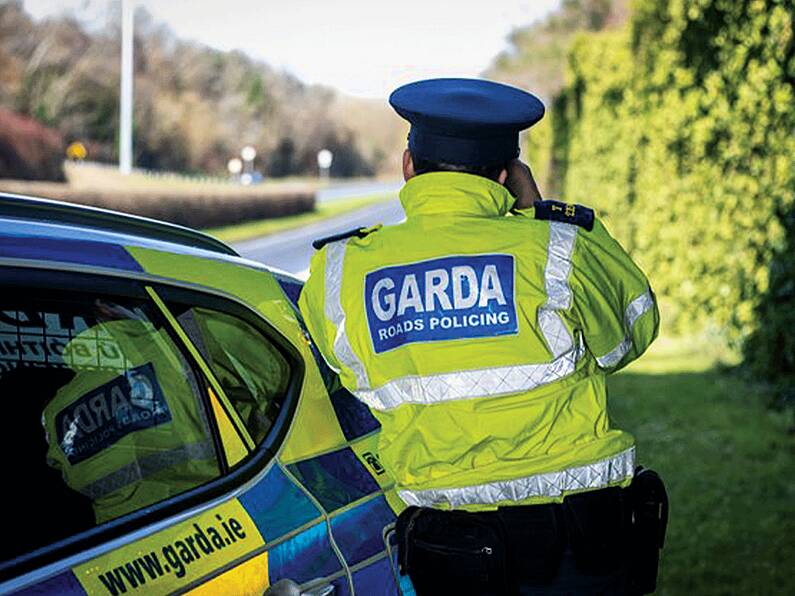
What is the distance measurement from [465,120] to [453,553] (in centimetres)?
91

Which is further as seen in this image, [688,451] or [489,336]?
[688,451]

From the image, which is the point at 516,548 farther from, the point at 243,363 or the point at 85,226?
the point at 85,226

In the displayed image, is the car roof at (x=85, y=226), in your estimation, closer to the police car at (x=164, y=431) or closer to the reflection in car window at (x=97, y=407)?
the police car at (x=164, y=431)

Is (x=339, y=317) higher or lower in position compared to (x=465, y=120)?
lower

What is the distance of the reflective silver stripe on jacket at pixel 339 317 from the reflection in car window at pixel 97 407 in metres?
0.32

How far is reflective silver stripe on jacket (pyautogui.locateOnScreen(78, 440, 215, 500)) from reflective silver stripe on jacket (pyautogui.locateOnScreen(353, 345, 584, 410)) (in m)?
0.41

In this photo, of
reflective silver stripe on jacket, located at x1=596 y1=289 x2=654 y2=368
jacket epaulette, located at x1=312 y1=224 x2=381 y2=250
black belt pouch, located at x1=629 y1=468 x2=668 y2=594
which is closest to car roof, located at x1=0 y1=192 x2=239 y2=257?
jacket epaulette, located at x1=312 y1=224 x2=381 y2=250

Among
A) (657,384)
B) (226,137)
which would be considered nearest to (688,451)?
(657,384)

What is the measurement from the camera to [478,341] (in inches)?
97.6

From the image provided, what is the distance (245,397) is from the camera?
8.50ft

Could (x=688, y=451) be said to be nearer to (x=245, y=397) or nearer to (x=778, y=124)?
(x=778, y=124)

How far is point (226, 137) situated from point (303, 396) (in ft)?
215

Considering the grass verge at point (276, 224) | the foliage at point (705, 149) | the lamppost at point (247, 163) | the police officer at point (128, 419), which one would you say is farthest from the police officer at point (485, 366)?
the lamppost at point (247, 163)

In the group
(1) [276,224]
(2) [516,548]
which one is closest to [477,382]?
(2) [516,548]
